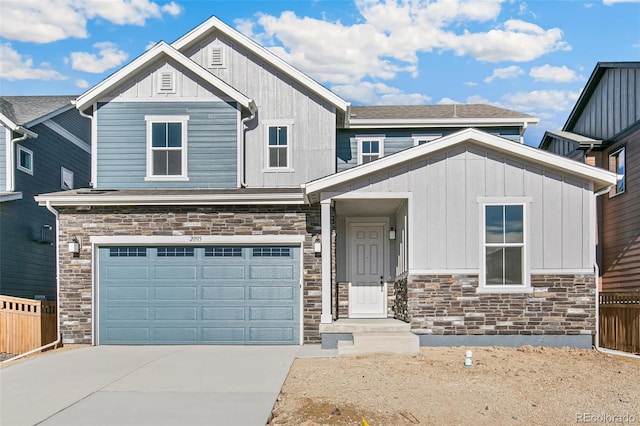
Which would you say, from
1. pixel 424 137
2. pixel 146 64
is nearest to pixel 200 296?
pixel 146 64

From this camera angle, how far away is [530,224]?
1093cm

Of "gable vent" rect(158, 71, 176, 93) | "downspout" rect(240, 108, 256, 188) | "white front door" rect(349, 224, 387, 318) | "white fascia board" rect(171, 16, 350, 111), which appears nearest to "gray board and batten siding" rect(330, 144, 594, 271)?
"white front door" rect(349, 224, 387, 318)

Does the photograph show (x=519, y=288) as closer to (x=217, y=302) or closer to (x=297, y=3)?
(x=217, y=302)

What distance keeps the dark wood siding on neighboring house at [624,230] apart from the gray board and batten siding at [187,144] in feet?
30.4

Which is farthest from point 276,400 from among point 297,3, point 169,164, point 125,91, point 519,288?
point 297,3

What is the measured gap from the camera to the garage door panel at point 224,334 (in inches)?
468

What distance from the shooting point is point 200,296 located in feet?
39.2

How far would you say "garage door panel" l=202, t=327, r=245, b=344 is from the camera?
39.0 feet

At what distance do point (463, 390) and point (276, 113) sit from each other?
854 cm

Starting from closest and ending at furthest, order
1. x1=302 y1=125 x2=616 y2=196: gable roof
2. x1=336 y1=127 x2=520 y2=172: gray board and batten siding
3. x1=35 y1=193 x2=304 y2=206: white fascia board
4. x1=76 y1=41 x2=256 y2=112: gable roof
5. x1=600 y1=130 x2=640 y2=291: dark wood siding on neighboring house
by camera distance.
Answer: x1=302 y1=125 x2=616 y2=196: gable roof, x1=35 y1=193 x2=304 y2=206: white fascia board, x1=76 y1=41 x2=256 y2=112: gable roof, x1=600 y1=130 x2=640 y2=291: dark wood siding on neighboring house, x1=336 y1=127 x2=520 y2=172: gray board and batten siding

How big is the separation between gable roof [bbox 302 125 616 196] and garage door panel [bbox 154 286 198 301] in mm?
3278

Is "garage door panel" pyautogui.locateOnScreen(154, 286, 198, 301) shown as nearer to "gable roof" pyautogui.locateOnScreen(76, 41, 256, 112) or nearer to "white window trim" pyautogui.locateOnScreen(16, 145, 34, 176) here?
"gable roof" pyautogui.locateOnScreen(76, 41, 256, 112)

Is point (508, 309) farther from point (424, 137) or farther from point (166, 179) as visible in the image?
point (166, 179)

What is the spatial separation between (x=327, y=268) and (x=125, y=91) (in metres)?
6.31
